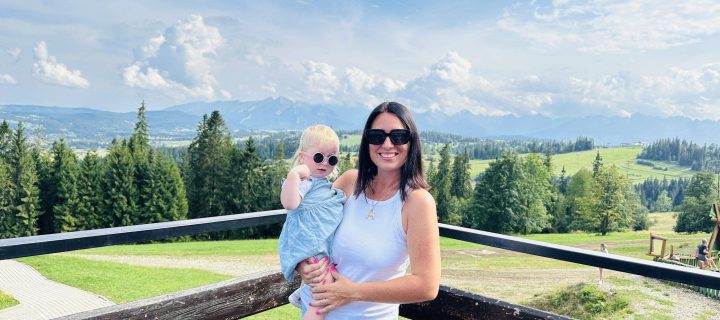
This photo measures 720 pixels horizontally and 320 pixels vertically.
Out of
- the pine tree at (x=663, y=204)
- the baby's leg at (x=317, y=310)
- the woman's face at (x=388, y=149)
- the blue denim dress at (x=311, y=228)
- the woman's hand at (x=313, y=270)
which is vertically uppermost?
the woman's face at (x=388, y=149)

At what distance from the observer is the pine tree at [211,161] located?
1668 inches

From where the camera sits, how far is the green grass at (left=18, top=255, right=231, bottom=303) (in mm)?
10773

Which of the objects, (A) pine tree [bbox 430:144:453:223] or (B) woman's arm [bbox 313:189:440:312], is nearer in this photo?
(B) woman's arm [bbox 313:189:440:312]

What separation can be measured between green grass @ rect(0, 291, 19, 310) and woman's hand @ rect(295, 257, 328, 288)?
10.0m

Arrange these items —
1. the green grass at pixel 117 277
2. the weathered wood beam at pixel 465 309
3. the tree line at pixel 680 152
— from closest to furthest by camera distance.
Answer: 1. the weathered wood beam at pixel 465 309
2. the green grass at pixel 117 277
3. the tree line at pixel 680 152

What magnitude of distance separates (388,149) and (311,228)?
42cm

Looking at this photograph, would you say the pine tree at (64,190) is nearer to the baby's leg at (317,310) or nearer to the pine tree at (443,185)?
the pine tree at (443,185)

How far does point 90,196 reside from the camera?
137 feet

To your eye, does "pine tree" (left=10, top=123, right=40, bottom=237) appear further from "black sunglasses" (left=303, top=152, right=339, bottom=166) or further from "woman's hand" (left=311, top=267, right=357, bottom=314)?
"woman's hand" (left=311, top=267, right=357, bottom=314)

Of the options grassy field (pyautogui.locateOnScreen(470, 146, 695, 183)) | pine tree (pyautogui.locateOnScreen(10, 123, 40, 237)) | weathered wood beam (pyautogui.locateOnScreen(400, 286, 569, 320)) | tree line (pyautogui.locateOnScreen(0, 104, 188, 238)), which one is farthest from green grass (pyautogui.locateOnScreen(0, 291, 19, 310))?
grassy field (pyautogui.locateOnScreen(470, 146, 695, 183))

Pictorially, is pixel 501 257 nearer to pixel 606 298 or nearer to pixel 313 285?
pixel 606 298

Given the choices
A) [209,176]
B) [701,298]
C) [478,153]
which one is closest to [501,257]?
[701,298]

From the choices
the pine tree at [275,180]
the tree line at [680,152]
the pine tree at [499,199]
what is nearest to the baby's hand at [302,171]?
the pine tree at [275,180]

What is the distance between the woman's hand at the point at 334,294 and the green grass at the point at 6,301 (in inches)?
398
